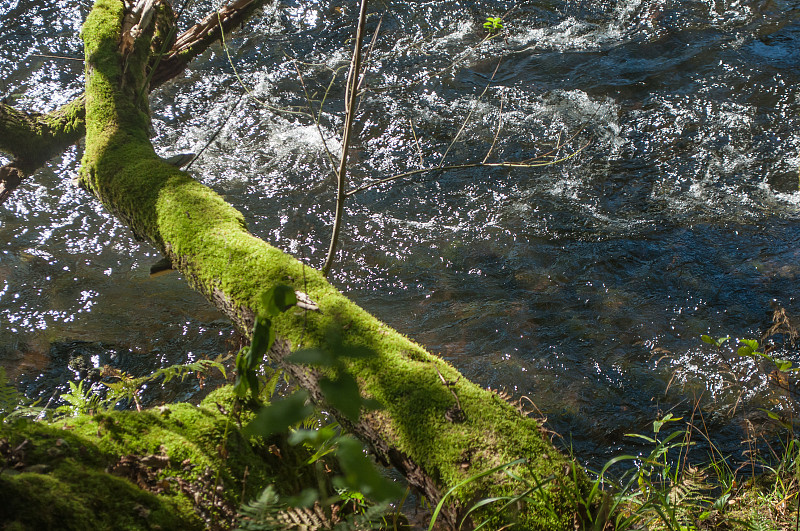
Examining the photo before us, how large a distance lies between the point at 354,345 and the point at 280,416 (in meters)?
0.35

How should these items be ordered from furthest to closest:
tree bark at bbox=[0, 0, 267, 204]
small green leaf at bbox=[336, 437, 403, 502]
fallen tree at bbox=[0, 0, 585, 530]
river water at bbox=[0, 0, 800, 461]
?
1. tree bark at bbox=[0, 0, 267, 204]
2. river water at bbox=[0, 0, 800, 461]
3. fallen tree at bbox=[0, 0, 585, 530]
4. small green leaf at bbox=[336, 437, 403, 502]

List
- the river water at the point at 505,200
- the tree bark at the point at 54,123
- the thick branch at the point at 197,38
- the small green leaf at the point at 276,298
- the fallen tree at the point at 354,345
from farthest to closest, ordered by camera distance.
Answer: the thick branch at the point at 197,38
the tree bark at the point at 54,123
the river water at the point at 505,200
the fallen tree at the point at 354,345
the small green leaf at the point at 276,298

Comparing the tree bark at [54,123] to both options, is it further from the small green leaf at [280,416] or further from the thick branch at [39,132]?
the small green leaf at [280,416]

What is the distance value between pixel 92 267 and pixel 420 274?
301 cm

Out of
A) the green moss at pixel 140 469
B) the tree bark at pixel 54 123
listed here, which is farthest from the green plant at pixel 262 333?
the tree bark at pixel 54 123

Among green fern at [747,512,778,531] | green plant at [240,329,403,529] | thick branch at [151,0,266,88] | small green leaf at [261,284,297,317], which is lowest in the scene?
green fern at [747,512,778,531]

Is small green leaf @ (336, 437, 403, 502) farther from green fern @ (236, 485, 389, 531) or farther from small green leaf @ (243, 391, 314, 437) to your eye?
green fern @ (236, 485, 389, 531)

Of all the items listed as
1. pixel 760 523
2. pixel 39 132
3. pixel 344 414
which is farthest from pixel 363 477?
pixel 39 132

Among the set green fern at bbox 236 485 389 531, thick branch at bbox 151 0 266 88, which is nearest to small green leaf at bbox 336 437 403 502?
green fern at bbox 236 485 389 531

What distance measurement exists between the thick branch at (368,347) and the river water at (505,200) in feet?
2.60

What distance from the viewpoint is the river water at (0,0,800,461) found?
4.24 m

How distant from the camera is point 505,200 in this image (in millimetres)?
5762

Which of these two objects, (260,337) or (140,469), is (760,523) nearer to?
(260,337)

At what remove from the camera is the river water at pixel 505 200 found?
4238 millimetres
